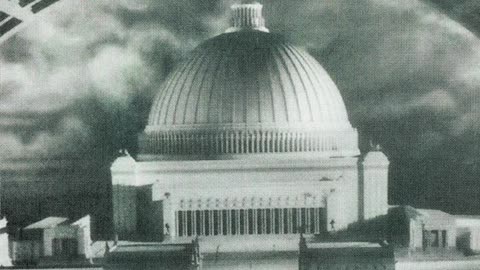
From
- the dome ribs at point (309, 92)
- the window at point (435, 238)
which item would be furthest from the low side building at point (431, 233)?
the dome ribs at point (309, 92)

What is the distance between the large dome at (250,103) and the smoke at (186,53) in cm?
78

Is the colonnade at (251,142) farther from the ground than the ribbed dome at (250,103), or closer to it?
closer to it

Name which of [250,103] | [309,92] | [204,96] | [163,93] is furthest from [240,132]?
[163,93]

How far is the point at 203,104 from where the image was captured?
32.7 meters

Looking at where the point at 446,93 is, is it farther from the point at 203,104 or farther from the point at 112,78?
the point at 112,78

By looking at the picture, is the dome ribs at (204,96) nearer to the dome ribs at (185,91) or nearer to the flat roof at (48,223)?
the dome ribs at (185,91)

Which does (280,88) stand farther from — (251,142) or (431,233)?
(431,233)

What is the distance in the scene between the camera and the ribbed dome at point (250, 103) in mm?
32500

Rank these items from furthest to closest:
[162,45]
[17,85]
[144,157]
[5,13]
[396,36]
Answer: [144,157], [162,45], [396,36], [17,85], [5,13]

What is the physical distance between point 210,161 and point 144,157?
11.4ft

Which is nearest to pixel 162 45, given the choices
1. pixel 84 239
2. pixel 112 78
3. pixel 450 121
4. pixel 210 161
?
pixel 112 78

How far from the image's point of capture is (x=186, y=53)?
33.8 metres

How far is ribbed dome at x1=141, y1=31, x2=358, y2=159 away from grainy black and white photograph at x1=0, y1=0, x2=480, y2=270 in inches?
1.8

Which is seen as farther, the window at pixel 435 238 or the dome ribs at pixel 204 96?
the dome ribs at pixel 204 96
